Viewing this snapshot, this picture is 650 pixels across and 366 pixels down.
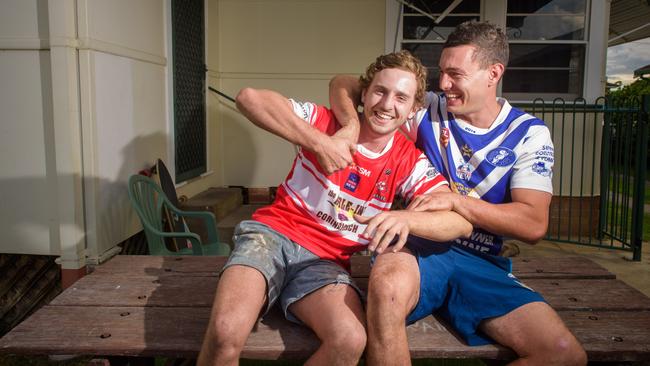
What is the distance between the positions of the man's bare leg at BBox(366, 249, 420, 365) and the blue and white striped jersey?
1.68 feet

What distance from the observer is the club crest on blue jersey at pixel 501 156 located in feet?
7.38

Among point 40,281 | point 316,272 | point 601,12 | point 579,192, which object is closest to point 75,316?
point 316,272

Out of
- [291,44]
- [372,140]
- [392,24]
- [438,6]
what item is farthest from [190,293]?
[438,6]

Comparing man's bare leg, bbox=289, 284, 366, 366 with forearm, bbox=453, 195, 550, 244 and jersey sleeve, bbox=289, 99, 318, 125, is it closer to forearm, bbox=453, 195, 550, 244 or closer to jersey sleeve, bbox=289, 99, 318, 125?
forearm, bbox=453, 195, 550, 244

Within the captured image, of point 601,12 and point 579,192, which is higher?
point 601,12

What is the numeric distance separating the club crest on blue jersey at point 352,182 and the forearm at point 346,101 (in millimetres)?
165

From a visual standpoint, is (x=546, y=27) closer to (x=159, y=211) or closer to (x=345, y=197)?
Result: (x=159, y=211)

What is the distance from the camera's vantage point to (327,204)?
225 centimetres

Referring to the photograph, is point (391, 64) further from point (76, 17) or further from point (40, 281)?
point (40, 281)

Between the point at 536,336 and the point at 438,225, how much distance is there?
0.49 metres

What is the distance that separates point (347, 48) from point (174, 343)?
15.9 feet

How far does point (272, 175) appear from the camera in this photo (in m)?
6.51

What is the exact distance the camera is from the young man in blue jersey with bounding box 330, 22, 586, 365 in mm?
1856

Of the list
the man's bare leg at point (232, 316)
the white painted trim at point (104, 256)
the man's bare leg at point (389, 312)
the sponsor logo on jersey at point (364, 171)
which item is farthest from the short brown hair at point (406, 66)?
the white painted trim at point (104, 256)
